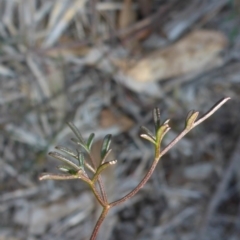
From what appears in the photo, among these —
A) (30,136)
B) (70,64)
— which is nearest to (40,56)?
(70,64)

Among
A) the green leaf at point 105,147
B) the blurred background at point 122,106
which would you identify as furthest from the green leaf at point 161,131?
the blurred background at point 122,106

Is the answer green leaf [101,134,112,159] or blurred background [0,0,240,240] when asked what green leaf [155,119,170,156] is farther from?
blurred background [0,0,240,240]

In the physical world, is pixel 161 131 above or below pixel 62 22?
below

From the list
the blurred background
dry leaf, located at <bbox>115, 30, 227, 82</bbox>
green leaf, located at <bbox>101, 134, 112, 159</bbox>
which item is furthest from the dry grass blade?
green leaf, located at <bbox>101, 134, 112, 159</bbox>

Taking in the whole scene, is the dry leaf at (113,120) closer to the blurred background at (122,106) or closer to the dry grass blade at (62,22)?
the blurred background at (122,106)

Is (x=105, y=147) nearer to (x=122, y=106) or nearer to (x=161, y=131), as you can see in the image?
(x=161, y=131)

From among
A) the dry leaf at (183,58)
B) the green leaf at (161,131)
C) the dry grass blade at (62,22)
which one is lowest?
the green leaf at (161,131)

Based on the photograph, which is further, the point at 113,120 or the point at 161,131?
the point at 113,120

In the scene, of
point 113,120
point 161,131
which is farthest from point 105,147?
point 113,120
